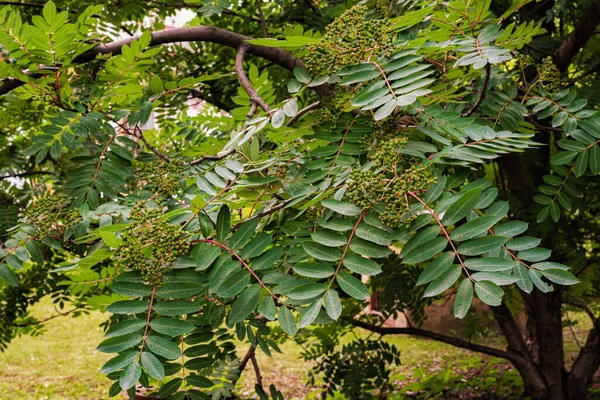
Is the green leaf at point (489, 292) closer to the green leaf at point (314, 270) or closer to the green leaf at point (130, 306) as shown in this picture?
the green leaf at point (314, 270)

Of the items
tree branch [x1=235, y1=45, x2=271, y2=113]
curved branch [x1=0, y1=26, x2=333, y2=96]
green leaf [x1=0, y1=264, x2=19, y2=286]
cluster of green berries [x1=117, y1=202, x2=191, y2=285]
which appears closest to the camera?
cluster of green berries [x1=117, y1=202, x2=191, y2=285]

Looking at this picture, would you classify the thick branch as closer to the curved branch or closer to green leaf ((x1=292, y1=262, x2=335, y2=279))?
the curved branch

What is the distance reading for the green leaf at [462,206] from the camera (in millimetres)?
1227

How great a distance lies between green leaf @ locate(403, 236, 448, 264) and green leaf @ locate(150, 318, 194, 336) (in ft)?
1.53

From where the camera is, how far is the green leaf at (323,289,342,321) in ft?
3.92

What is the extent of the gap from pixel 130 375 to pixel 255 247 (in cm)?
37

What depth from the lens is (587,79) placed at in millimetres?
3158

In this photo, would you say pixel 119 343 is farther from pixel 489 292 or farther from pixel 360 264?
pixel 489 292

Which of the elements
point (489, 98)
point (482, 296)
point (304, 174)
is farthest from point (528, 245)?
point (489, 98)

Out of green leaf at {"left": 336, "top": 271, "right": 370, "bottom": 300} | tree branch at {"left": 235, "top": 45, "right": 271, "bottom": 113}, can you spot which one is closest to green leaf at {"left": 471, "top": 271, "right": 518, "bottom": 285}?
green leaf at {"left": 336, "top": 271, "right": 370, "bottom": 300}

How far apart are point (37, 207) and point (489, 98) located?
1416mm

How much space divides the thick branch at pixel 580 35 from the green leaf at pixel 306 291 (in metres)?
2.29

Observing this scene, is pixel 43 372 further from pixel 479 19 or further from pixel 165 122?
pixel 479 19

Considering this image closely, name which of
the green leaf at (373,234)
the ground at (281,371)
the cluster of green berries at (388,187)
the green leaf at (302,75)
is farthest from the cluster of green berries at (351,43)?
the ground at (281,371)
